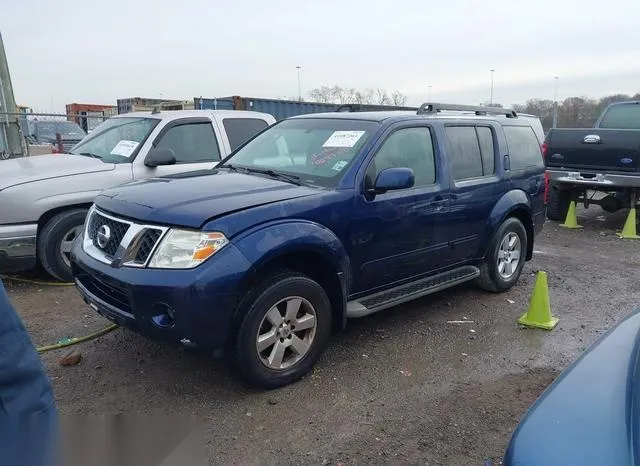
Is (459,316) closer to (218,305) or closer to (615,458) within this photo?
(218,305)

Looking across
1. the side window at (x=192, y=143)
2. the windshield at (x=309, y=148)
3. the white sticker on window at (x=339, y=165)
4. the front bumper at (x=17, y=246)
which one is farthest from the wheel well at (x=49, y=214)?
the white sticker on window at (x=339, y=165)

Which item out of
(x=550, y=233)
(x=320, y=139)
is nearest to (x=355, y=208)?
(x=320, y=139)

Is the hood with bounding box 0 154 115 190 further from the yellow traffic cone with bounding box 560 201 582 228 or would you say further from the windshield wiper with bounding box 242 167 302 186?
the yellow traffic cone with bounding box 560 201 582 228

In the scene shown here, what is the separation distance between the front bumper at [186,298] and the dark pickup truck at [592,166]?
7.55 m

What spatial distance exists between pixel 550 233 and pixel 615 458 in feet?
27.1

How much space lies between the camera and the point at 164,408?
134 inches

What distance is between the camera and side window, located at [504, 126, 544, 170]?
5859 millimetres

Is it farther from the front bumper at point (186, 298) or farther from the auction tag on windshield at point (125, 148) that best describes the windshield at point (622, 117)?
the front bumper at point (186, 298)

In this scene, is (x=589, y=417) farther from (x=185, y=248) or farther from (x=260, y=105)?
(x=260, y=105)

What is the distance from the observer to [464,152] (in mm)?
5172

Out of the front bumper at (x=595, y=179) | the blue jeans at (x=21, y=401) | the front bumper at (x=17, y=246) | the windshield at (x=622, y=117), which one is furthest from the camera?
the windshield at (x=622, y=117)

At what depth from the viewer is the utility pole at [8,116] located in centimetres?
1009

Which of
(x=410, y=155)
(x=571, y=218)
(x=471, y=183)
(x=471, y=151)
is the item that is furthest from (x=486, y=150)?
(x=571, y=218)

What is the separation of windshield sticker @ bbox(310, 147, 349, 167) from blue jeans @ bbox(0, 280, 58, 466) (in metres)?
3.13
